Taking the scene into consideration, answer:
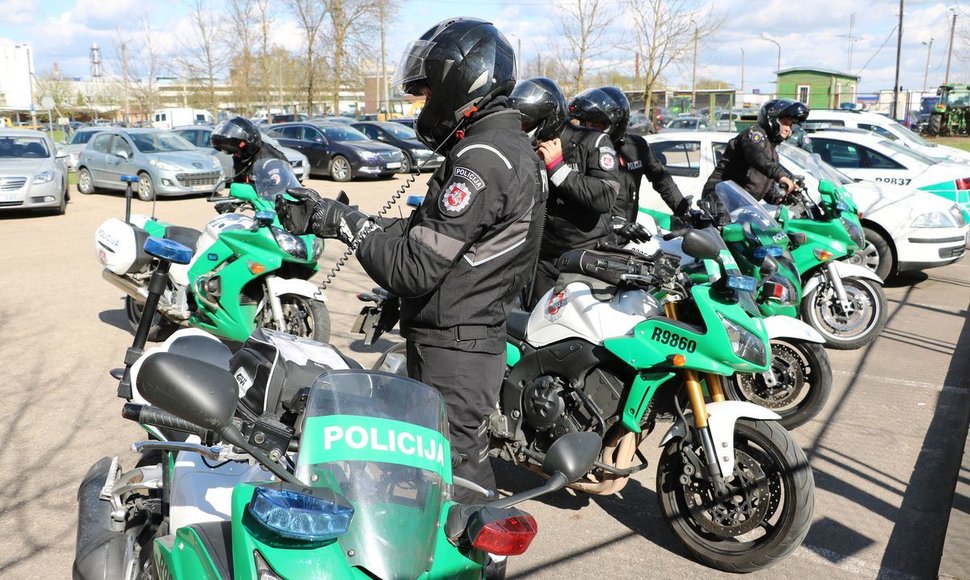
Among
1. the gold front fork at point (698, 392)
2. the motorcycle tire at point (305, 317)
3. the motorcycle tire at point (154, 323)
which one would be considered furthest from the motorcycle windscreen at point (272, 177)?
the gold front fork at point (698, 392)

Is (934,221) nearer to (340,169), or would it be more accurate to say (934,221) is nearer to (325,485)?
(325,485)

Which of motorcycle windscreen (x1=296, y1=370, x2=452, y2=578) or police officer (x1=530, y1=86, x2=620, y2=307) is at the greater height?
police officer (x1=530, y1=86, x2=620, y2=307)

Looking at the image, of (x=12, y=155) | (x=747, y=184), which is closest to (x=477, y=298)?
(x=747, y=184)

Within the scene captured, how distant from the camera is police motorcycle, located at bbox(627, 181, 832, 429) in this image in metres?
5.06

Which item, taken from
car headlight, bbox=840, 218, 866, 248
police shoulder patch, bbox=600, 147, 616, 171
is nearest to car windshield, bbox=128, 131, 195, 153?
car headlight, bbox=840, 218, 866, 248

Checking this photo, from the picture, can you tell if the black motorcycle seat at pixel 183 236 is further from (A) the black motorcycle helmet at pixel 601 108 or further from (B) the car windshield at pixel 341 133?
(B) the car windshield at pixel 341 133

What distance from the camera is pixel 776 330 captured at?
4633 millimetres

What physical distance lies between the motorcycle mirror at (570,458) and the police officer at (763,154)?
18.3 feet

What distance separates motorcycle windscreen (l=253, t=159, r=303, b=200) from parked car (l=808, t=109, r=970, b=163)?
1187 centimetres

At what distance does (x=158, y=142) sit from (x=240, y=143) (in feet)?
39.6

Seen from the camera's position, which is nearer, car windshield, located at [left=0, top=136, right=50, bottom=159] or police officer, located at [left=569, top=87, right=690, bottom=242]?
police officer, located at [left=569, top=87, right=690, bottom=242]

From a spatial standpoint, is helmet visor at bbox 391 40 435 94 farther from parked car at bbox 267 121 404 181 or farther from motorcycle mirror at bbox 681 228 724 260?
parked car at bbox 267 121 404 181

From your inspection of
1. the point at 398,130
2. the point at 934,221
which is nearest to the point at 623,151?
the point at 934,221

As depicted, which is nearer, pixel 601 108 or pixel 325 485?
pixel 325 485
